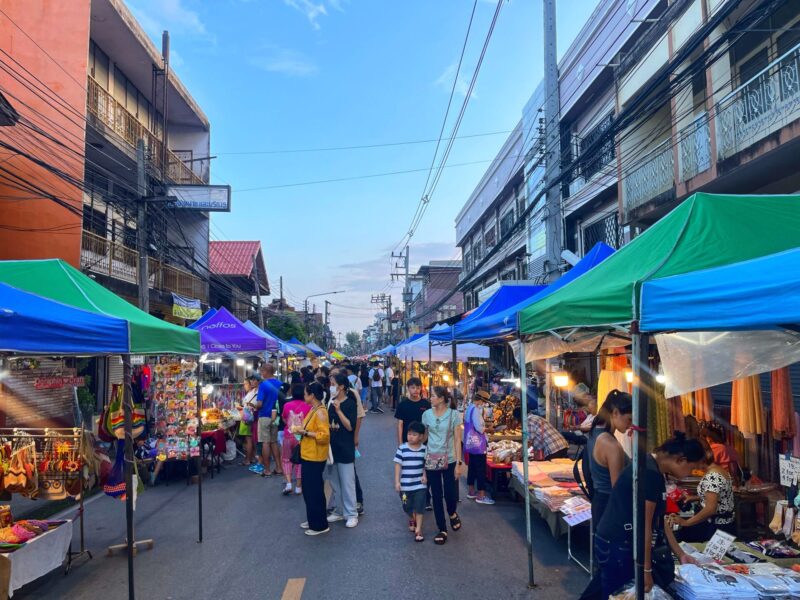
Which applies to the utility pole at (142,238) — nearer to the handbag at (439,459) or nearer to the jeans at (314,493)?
the jeans at (314,493)

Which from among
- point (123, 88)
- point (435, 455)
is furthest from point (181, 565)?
point (123, 88)

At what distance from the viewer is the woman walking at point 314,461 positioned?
20.6ft

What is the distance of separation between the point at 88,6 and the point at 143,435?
12009 millimetres

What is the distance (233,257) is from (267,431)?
21.8 meters

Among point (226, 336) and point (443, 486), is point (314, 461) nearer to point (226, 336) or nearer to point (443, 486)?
point (443, 486)

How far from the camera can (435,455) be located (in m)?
6.14

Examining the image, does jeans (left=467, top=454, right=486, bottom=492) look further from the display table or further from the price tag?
the display table

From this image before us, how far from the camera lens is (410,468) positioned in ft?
20.0

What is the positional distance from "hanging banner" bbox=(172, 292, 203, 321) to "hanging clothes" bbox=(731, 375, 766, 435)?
1591 centimetres

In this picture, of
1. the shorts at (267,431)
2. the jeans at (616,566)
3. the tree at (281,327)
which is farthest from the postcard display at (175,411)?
the tree at (281,327)

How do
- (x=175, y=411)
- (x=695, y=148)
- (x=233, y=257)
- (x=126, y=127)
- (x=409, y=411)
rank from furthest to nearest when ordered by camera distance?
1. (x=233, y=257)
2. (x=126, y=127)
3. (x=695, y=148)
4. (x=175, y=411)
5. (x=409, y=411)

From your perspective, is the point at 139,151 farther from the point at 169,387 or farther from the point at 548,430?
the point at 548,430

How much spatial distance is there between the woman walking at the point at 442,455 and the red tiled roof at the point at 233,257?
23802 millimetres

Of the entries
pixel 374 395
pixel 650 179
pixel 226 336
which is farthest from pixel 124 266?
pixel 650 179
